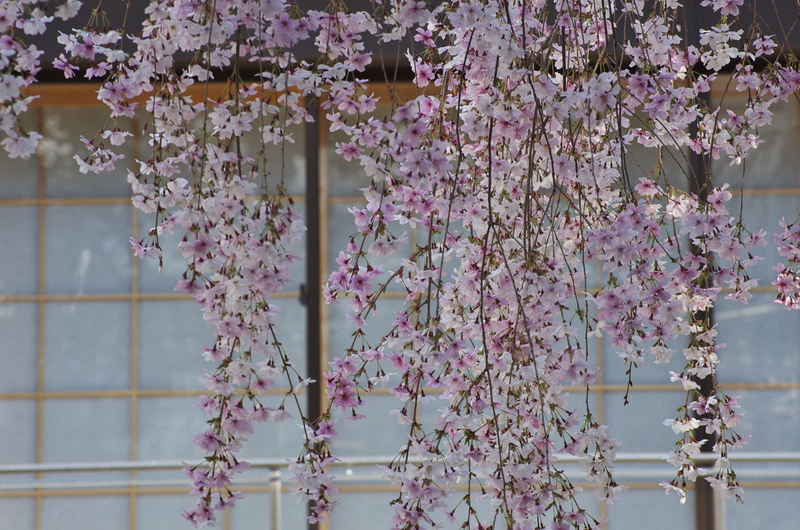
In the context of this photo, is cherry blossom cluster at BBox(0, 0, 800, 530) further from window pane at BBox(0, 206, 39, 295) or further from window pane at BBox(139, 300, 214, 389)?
window pane at BBox(0, 206, 39, 295)

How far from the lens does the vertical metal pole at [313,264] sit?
2721 millimetres

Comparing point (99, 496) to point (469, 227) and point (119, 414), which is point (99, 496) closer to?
point (119, 414)

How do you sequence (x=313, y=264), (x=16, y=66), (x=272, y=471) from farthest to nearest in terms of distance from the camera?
(x=313, y=264) → (x=272, y=471) → (x=16, y=66)

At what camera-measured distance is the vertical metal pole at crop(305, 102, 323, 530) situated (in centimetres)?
272

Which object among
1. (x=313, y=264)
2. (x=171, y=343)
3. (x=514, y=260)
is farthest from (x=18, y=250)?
(x=514, y=260)

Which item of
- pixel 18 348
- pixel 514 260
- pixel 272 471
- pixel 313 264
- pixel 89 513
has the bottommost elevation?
pixel 89 513

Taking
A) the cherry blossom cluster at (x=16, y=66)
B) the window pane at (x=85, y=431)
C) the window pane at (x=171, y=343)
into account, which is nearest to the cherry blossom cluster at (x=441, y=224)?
the cherry blossom cluster at (x=16, y=66)

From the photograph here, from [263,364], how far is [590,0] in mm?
762

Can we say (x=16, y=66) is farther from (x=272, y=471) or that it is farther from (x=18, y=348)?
(x=18, y=348)

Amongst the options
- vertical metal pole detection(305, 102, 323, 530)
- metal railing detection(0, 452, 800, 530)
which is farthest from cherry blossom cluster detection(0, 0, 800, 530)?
vertical metal pole detection(305, 102, 323, 530)

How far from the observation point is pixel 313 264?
2760 millimetres

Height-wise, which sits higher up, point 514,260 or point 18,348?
point 514,260

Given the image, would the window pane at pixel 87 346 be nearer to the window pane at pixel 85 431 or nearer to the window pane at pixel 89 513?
the window pane at pixel 85 431

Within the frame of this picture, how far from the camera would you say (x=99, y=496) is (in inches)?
112
